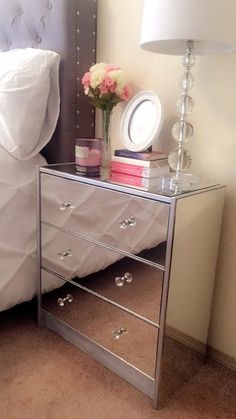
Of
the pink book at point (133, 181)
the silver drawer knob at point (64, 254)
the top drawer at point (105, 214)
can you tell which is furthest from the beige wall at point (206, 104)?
the silver drawer knob at point (64, 254)

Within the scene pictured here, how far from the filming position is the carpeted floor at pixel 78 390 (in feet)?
3.80

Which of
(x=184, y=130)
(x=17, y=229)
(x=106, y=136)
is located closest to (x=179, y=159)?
(x=184, y=130)

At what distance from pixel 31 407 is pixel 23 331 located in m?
0.42

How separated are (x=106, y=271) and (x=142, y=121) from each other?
1.87 feet

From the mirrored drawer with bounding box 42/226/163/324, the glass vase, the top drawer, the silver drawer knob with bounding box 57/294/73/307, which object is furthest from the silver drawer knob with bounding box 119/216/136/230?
the silver drawer knob with bounding box 57/294/73/307

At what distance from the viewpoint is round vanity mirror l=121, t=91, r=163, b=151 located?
129 centimetres

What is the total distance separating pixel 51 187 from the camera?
1423 mm

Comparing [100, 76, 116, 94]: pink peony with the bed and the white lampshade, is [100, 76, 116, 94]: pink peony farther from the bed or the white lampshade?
the white lampshade

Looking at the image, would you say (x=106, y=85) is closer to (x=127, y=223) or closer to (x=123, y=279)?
(x=127, y=223)

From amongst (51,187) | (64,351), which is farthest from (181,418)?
(51,187)

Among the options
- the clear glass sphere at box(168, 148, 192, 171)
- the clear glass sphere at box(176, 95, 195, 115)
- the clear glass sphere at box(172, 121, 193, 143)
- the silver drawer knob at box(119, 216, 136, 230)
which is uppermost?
the clear glass sphere at box(176, 95, 195, 115)

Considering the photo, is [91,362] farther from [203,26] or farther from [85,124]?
[203,26]

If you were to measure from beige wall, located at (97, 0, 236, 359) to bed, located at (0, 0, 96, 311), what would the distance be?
0.11 meters

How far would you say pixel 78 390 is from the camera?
1.24 metres
